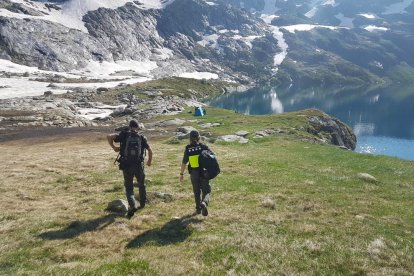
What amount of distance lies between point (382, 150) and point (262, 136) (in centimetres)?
6252

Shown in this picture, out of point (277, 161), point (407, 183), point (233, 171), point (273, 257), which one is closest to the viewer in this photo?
point (273, 257)

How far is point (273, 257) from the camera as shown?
12.9 meters

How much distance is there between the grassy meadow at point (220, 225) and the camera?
12.4m

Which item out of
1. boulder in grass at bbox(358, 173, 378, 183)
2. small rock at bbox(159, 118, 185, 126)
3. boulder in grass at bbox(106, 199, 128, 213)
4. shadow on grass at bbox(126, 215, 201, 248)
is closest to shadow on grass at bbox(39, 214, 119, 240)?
boulder in grass at bbox(106, 199, 128, 213)

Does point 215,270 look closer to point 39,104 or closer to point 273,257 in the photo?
point 273,257

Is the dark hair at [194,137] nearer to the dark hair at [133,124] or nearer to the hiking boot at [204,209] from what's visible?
the dark hair at [133,124]

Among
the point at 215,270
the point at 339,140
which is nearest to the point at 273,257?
the point at 215,270

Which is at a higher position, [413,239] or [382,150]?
[413,239]

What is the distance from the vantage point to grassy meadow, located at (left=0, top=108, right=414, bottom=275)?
1235cm

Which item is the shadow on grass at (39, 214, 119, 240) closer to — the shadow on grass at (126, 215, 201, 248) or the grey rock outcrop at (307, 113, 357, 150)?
the shadow on grass at (126, 215, 201, 248)

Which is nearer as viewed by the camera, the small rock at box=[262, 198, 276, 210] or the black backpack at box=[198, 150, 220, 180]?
the black backpack at box=[198, 150, 220, 180]

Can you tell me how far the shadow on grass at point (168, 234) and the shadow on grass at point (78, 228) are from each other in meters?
2.28

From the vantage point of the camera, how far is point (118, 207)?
60.0 ft

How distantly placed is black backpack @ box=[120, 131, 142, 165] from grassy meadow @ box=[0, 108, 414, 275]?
255 centimetres
